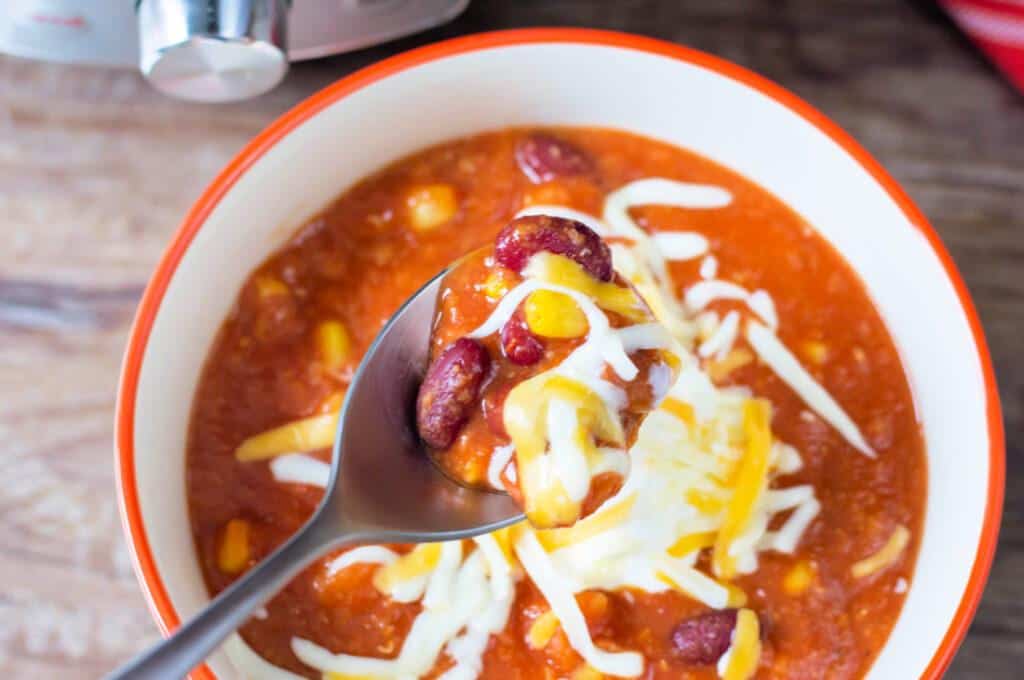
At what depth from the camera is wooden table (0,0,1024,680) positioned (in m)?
2.37

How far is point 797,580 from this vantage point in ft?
7.32

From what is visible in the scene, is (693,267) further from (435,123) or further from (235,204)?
(235,204)

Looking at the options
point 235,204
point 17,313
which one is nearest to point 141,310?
point 235,204

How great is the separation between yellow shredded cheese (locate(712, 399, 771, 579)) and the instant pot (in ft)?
3.68

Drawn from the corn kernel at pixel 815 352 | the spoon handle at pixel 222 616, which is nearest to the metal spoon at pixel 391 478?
the spoon handle at pixel 222 616

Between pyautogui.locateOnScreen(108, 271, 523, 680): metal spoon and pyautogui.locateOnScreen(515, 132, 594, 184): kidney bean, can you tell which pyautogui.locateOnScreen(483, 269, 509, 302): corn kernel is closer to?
pyautogui.locateOnScreen(108, 271, 523, 680): metal spoon

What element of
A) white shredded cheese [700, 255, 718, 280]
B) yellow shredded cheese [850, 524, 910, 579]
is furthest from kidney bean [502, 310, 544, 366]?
yellow shredded cheese [850, 524, 910, 579]

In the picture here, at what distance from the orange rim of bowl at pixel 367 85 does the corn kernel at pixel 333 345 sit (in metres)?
0.35

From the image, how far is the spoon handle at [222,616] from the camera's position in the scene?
1.52m

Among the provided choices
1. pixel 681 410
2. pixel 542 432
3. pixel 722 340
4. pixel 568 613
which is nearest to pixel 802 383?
pixel 722 340

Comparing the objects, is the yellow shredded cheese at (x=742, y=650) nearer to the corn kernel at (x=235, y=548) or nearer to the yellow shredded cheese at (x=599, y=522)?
the yellow shredded cheese at (x=599, y=522)

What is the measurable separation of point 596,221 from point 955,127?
3.09 ft

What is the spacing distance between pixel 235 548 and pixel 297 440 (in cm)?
25

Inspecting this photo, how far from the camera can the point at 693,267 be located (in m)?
2.36
